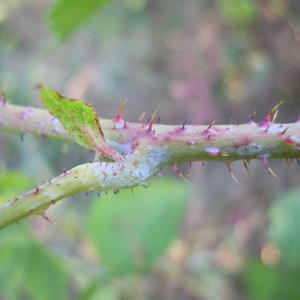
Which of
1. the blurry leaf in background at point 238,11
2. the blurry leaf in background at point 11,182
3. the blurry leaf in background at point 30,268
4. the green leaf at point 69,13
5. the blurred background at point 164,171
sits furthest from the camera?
the blurry leaf in background at point 238,11

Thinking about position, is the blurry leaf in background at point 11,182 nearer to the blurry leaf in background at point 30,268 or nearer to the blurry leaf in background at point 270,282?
the blurry leaf in background at point 30,268

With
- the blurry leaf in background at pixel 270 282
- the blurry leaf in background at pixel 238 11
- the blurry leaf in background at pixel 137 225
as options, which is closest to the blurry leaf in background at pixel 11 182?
the blurry leaf in background at pixel 137 225

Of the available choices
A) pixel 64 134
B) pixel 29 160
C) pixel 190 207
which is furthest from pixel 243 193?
pixel 64 134

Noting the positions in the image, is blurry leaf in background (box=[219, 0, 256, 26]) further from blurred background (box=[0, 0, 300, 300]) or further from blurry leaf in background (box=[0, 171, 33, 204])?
blurry leaf in background (box=[0, 171, 33, 204])

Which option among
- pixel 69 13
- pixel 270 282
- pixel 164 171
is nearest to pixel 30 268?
pixel 69 13

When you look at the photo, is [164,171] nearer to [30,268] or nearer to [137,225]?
[137,225]

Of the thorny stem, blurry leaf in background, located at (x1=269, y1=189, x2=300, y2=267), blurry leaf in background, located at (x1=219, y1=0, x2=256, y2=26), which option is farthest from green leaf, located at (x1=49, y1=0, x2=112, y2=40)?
blurry leaf in background, located at (x1=219, y1=0, x2=256, y2=26)
